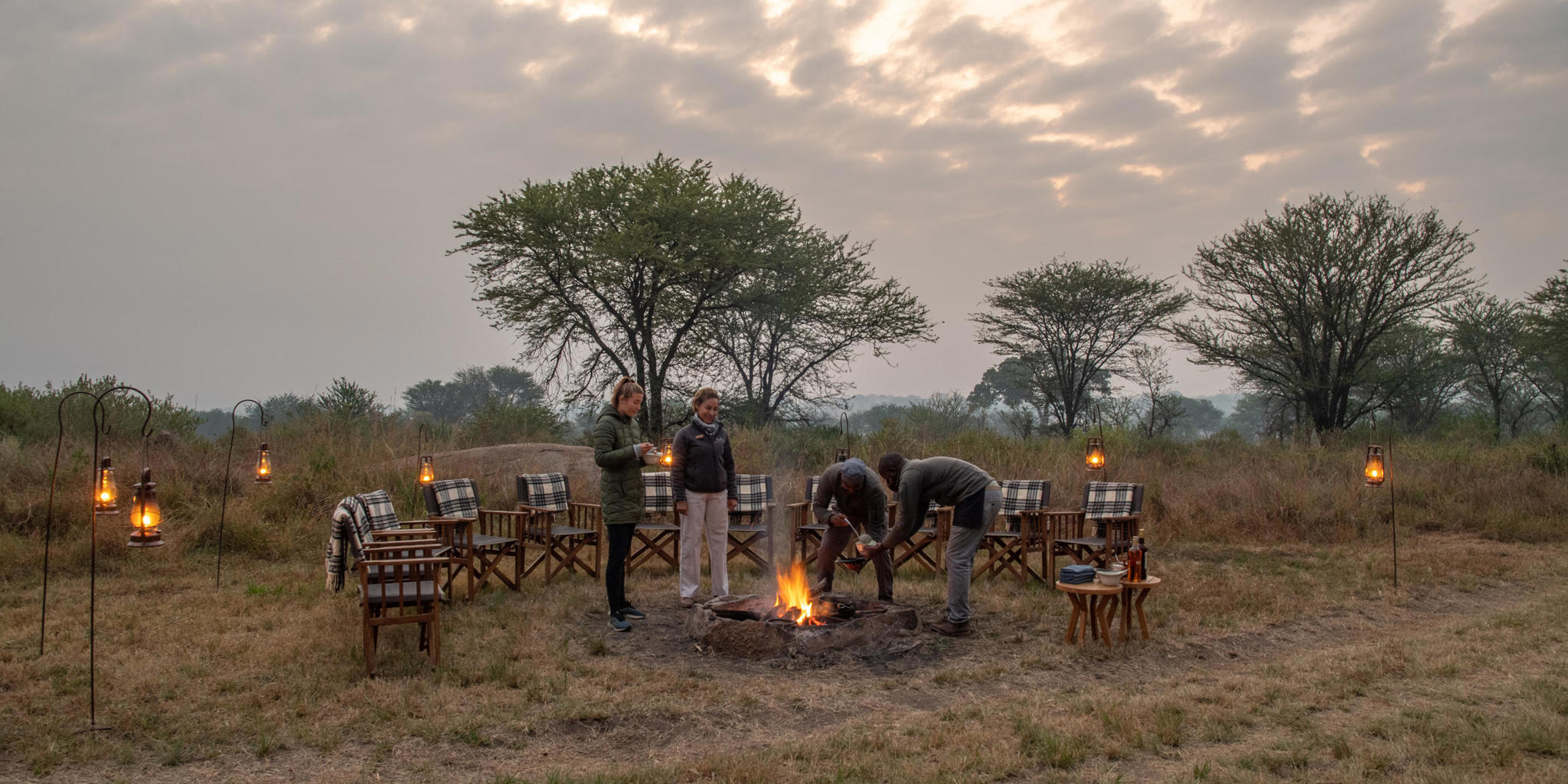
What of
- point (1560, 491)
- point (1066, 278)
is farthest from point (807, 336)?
point (1560, 491)

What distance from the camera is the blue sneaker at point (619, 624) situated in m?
5.58

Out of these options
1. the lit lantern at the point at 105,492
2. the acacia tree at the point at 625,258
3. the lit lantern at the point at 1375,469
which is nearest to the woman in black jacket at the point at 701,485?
the lit lantern at the point at 105,492

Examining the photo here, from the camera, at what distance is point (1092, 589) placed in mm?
5027

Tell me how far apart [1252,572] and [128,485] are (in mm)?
10378

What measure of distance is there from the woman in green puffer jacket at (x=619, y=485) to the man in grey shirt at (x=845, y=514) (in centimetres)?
113

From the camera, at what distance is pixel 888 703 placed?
167 inches

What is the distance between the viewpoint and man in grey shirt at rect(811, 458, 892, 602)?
588 cm

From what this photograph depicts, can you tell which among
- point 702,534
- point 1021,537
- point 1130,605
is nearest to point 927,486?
point 1130,605

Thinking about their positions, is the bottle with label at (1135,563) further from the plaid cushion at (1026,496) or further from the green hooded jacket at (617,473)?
the green hooded jacket at (617,473)

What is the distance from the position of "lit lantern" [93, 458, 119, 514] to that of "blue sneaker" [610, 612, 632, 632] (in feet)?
8.45

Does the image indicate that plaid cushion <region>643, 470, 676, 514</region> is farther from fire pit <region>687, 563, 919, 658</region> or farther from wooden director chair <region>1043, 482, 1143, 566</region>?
wooden director chair <region>1043, 482, 1143, 566</region>

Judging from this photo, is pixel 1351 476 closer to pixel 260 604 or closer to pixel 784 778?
pixel 784 778

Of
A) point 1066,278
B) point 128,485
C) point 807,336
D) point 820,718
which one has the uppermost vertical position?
point 1066,278

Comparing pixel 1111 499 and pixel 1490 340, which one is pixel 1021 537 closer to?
pixel 1111 499
